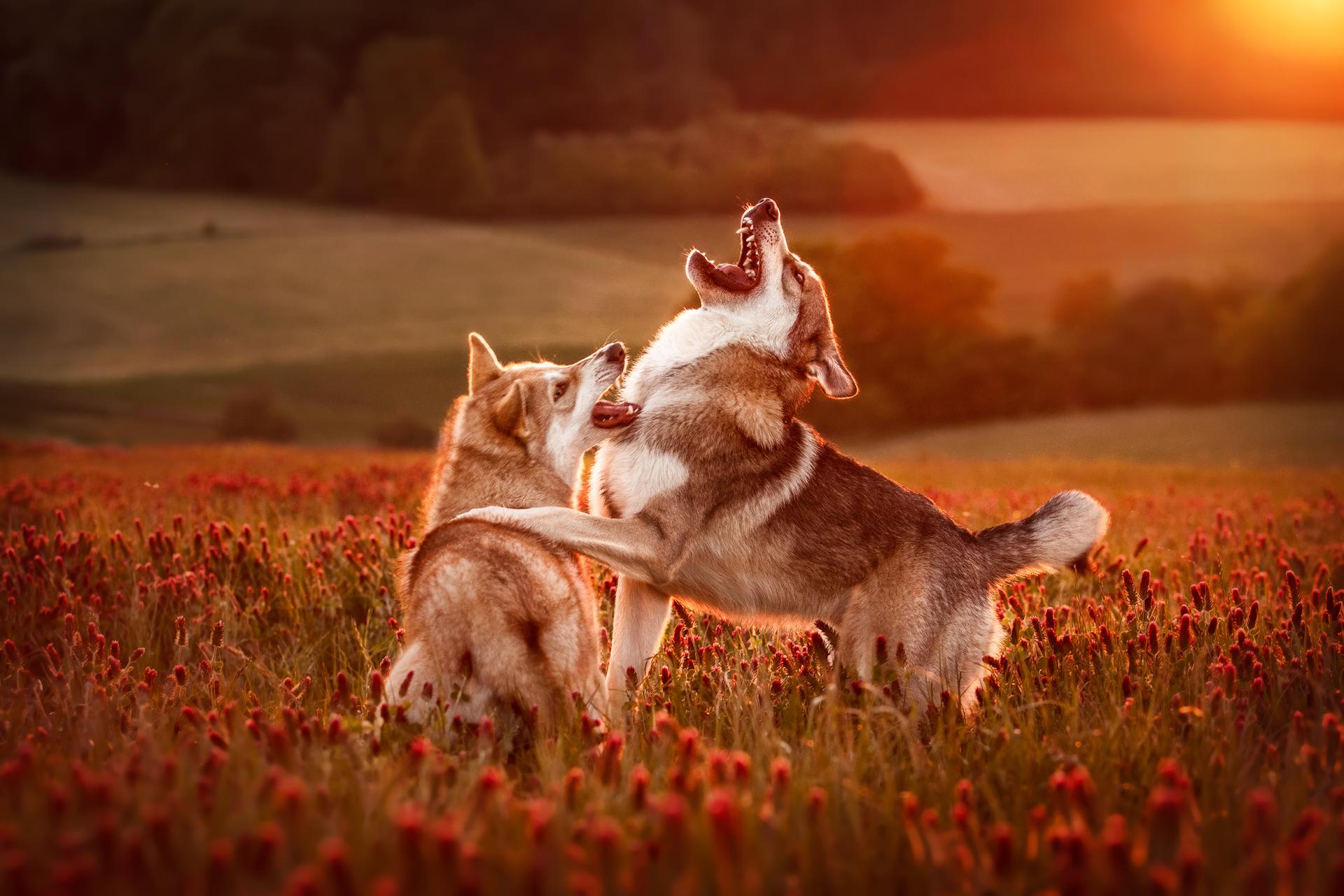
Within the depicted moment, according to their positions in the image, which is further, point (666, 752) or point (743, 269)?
point (743, 269)

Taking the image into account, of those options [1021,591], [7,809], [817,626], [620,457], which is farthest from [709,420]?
[7,809]

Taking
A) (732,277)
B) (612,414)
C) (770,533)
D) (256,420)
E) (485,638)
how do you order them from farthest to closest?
1. (256,420)
2. (732,277)
3. (612,414)
4. (770,533)
5. (485,638)

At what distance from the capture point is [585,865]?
2703mm

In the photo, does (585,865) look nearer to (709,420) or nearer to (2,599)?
(709,420)

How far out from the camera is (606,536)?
5031 millimetres

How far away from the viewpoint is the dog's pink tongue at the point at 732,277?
235 inches

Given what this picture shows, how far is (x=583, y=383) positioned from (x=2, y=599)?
4161 millimetres

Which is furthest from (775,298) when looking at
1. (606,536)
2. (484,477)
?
(484,477)

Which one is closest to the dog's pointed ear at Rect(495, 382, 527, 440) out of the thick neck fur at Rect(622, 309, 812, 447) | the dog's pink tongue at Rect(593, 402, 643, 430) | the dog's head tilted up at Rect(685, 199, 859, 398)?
the dog's pink tongue at Rect(593, 402, 643, 430)

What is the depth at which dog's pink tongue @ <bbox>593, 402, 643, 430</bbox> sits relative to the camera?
560 centimetres

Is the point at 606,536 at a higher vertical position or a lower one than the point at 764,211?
lower

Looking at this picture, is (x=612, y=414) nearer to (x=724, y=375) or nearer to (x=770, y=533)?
(x=724, y=375)

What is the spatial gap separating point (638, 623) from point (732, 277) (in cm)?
210

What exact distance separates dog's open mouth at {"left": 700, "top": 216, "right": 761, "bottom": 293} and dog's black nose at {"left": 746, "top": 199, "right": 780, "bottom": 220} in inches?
1.7
